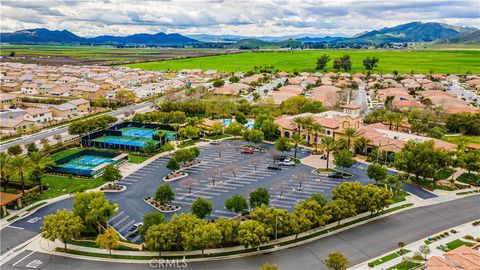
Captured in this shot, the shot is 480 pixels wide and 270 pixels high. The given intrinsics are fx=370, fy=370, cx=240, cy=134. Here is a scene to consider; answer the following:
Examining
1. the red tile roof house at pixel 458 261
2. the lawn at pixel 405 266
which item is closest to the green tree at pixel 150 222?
the lawn at pixel 405 266

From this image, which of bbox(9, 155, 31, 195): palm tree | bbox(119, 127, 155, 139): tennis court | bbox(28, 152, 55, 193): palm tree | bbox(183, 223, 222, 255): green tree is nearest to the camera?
bbox(183, 223, 222, 255): green tree

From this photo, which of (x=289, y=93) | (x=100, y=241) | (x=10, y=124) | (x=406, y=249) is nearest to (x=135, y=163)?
(x=100, y=241)

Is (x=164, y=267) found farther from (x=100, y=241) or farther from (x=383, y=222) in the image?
(x=383, y=222)

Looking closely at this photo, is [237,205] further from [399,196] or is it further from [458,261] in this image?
[399,196]

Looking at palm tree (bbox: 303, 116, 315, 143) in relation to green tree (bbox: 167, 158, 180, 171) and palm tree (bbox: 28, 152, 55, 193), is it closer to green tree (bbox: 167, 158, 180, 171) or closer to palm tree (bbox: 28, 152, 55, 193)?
green tree (bbox: 167, 158, 180, 171)

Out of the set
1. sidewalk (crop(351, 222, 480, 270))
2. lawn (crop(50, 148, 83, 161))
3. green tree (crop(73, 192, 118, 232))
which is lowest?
sidewalk (crop(351, 222, 480, 270))

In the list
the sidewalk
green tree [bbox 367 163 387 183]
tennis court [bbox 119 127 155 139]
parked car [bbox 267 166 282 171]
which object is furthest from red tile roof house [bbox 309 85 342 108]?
the sidewalk

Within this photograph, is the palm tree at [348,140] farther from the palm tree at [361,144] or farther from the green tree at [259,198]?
the green tree at [259,198]
